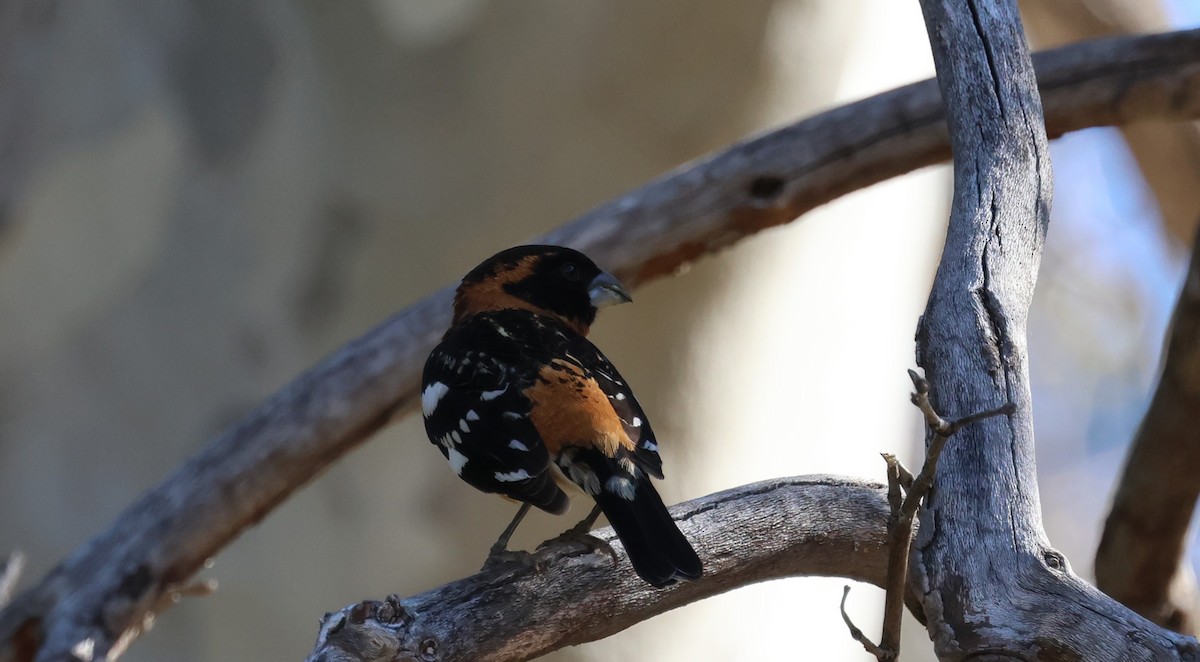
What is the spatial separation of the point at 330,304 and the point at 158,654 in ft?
4.71

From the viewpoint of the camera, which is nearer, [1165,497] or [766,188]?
[766,188]

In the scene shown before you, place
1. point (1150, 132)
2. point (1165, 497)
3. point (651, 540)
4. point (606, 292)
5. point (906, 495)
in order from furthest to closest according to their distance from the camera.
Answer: point (1150, 132) < point (1165, 497) < point (606, 292) < point (651, 540) < point (906, 495)

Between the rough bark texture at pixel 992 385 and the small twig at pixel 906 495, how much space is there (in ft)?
0.13

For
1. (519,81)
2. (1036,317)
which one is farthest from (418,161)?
(1036,317)

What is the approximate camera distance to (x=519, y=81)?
378 centimetres

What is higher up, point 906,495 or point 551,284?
point 551,284

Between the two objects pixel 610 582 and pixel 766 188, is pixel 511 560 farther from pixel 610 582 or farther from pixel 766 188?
pixel 766 188

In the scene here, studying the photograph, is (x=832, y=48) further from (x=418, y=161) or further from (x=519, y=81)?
(x=418, y=161)

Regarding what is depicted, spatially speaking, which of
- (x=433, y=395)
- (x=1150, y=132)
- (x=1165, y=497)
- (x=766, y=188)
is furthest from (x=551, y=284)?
(x=1150, y=132)

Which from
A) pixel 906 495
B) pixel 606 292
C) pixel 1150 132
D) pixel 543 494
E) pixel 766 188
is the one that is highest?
pixel 1150 132

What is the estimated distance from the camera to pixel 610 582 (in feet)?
4.58

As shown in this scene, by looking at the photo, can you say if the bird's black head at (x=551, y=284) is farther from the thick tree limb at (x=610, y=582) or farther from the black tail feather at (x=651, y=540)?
the black tail feather at (x=651, y=540)

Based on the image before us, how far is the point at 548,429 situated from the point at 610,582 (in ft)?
0.71

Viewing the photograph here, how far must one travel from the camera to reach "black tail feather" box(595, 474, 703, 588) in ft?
3.79
